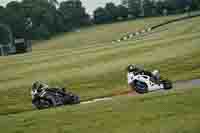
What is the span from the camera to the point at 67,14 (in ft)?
489

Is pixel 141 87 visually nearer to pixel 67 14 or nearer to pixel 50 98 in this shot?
pixel 50 98

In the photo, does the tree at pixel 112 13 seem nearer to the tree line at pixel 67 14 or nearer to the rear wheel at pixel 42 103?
the tree line at pixel 67 14

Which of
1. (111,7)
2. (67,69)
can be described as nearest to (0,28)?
(111,7)

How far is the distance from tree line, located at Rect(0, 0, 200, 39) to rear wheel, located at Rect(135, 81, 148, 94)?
100 m

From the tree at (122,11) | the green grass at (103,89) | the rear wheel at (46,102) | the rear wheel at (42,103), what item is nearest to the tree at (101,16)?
the tree at (122,11)

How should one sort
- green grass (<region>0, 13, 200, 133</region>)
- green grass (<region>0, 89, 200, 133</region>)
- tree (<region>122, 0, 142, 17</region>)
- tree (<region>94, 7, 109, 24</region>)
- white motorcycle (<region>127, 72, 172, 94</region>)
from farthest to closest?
1. tree (<region>122, 0, 142, 17</region>)
2. tree (<region>94, 7, 109, 24</region>)
3. white motorcycle (<region>127, 72, 172, 94</region>)
4. green grass (<region>0, 13, 200, 133</region>)
5. green grass (<region>0, 89, 200, 133</region>)

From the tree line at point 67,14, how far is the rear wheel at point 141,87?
→ 100 m

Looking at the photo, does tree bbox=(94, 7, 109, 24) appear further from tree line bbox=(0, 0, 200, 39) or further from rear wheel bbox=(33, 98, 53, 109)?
rear wheel bbox=(33, 98, 53, 109)

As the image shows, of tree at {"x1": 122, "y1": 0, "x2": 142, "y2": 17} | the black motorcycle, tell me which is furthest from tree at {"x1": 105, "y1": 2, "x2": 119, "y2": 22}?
the black motorcycle

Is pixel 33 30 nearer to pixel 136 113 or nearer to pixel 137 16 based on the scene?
pixel 137 16

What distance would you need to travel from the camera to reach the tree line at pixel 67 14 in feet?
400

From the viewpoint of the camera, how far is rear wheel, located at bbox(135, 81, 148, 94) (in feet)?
69.5

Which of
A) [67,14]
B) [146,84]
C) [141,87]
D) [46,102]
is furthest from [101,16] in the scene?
[46,102]

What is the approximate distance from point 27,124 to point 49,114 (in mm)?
1500
